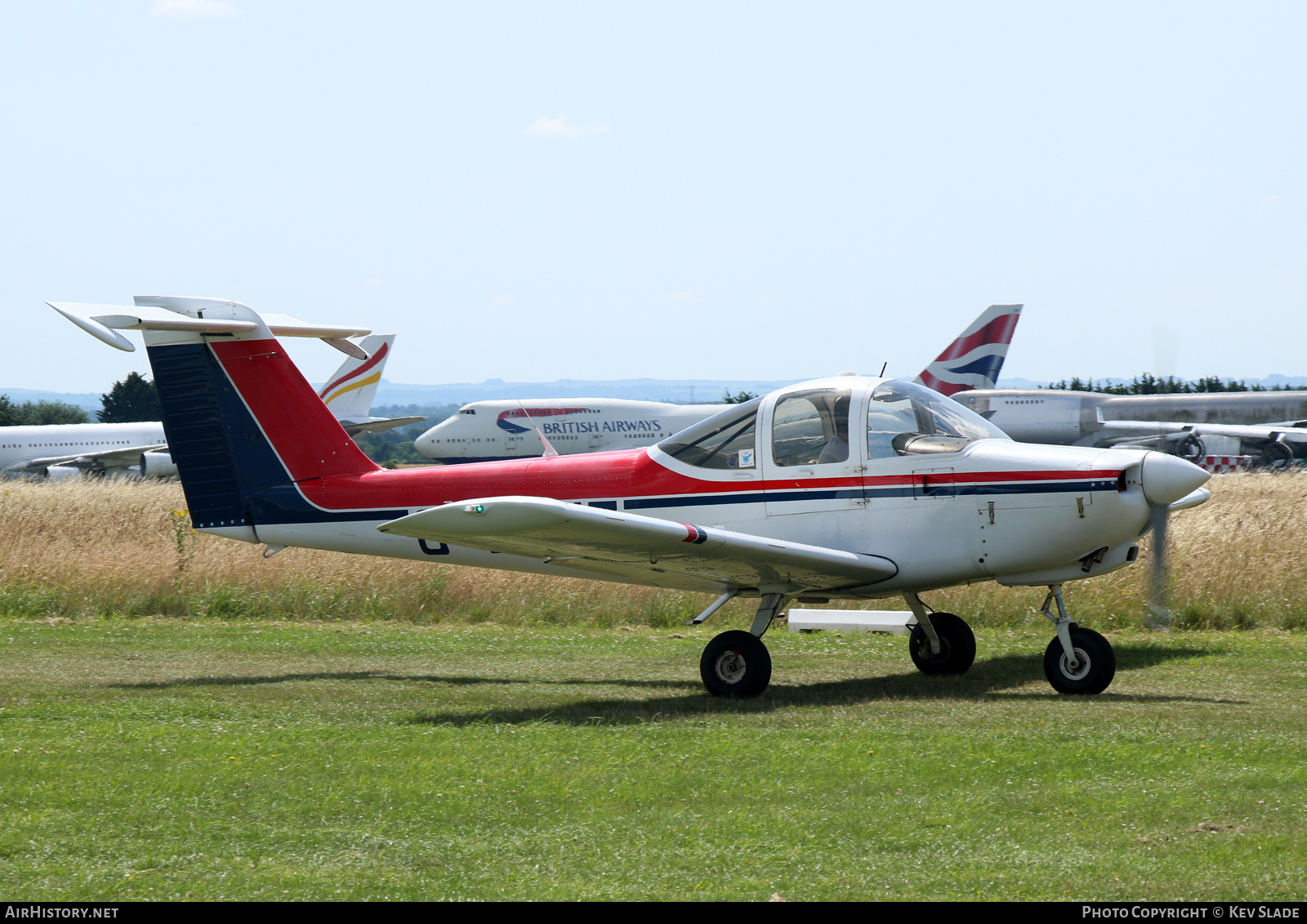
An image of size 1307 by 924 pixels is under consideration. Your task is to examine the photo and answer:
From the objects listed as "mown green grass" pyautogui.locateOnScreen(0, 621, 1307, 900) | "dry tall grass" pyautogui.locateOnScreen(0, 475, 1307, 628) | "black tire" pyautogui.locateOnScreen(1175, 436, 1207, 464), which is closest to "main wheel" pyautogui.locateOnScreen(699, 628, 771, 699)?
"mown green grass" pyautogui.locateOnScreen(0, 621, 1307, 900)

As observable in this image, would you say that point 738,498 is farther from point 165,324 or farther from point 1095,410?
point 1095,410

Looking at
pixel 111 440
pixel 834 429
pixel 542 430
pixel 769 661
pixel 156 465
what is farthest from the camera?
pixel 542 430

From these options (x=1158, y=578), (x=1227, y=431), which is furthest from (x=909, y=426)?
(x=1227, y=431)

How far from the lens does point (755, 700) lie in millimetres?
8312

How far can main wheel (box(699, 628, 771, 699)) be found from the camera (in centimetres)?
835

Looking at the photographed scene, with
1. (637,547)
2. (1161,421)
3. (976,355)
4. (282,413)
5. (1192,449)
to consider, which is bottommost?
(1192,449)

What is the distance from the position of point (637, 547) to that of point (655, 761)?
1810 millimetres

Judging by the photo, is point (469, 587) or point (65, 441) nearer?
point (469, 587)

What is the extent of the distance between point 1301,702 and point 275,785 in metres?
6.44

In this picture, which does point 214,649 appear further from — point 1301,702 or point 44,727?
point 1301,702

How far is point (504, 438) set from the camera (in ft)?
172

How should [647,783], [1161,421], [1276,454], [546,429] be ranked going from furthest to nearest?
[546,429], [1161,421], [1276,454], [647,783]

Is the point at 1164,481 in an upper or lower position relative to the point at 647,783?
upper

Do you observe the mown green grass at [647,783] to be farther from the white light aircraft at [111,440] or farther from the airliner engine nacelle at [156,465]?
the white light aircraft at [111,440]
